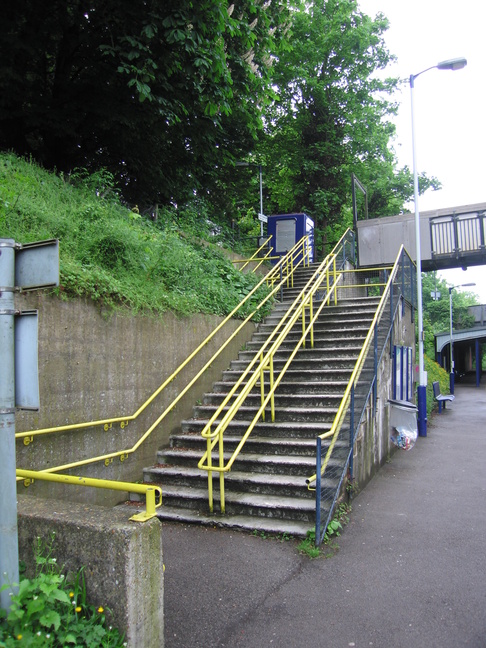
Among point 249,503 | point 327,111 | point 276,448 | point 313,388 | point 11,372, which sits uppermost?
point 327,111

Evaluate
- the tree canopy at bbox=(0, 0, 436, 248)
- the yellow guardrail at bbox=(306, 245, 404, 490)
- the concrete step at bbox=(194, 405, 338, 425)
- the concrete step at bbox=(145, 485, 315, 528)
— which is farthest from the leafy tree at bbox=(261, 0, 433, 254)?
the concrete step at bbox=(145, 485, 315, 528)

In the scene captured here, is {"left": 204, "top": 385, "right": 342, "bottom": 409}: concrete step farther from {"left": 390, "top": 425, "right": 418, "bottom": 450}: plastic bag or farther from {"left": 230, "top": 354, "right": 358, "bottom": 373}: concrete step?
{"left": 390, "top": 425, "right": 418, "bottom": 450}: plastic bag

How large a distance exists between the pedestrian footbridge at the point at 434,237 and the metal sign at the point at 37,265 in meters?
15.8

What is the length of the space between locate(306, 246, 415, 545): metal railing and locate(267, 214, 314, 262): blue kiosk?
256 inches

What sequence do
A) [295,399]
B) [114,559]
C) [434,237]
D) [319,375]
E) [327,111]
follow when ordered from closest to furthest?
[114,559], [295,399], [319,375], [434,237], [327,111]

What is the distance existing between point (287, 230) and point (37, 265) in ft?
47.7

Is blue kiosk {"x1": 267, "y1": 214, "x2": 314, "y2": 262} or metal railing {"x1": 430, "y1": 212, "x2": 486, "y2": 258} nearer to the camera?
metal railing {"x1": 430, "y1": 212, "x2": 486, "y2": 258}

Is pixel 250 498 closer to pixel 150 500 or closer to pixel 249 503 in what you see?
pixel 249 503

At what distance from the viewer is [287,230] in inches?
653

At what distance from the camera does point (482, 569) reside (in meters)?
4.40

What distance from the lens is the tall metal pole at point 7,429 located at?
2.45 metres

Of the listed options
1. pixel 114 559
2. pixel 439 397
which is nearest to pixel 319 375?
pixel 114 559

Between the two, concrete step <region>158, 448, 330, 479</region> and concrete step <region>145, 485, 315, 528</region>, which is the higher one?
concrete step <region>158, 448, 330, 479</region>

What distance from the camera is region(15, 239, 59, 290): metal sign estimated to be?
8.20ft
